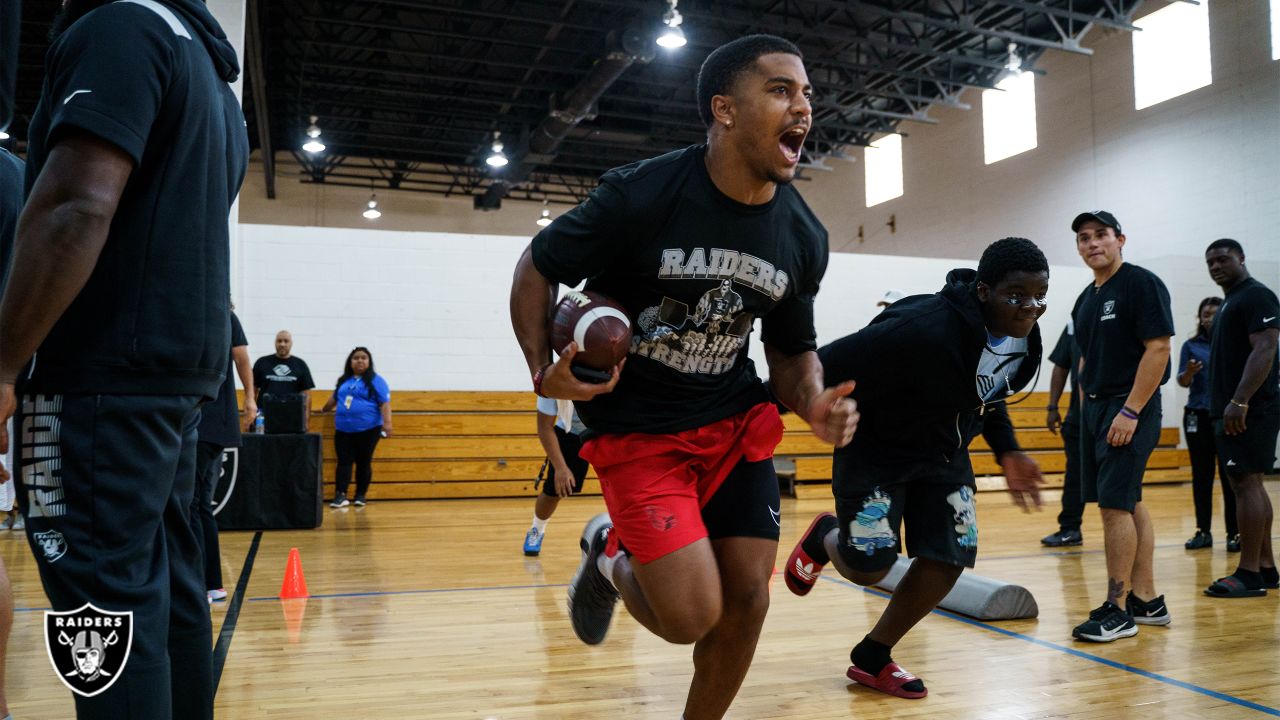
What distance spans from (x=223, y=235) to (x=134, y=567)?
1.97ft

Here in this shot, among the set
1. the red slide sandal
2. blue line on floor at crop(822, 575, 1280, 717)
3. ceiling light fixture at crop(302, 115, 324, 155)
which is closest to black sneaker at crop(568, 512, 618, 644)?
the red slide sandal

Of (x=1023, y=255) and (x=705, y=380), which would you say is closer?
(x=705, y=380)

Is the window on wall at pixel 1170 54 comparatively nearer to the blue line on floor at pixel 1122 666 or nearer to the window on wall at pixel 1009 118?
the window on wall at pixel 1009 118

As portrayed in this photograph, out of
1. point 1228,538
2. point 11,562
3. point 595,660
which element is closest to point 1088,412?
point 595,660

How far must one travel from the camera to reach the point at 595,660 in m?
3.49

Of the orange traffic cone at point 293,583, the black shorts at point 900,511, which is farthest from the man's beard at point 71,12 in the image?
the orange traffic cone at point 293,583

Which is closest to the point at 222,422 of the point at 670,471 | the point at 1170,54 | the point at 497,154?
the point at 670,471

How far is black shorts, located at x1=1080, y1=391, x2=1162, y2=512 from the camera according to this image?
12.5 feet

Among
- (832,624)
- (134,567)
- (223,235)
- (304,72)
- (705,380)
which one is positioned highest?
(304,72)

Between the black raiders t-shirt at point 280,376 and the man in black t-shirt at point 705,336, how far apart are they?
7044 millimetres

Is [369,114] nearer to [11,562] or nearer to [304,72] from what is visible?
[304,72]

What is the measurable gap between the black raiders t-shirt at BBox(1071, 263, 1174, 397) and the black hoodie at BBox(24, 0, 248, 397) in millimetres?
3544

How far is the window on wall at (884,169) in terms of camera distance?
18.1m

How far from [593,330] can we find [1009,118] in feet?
50.4
